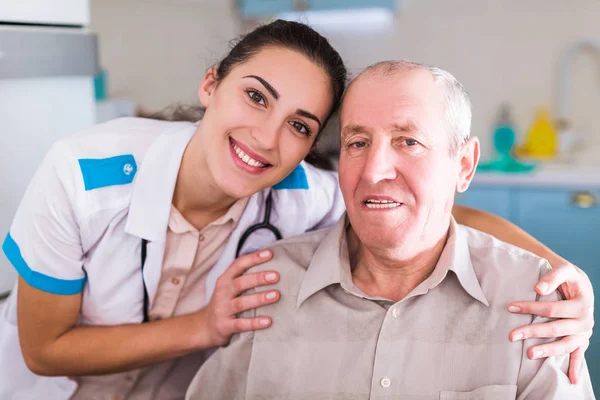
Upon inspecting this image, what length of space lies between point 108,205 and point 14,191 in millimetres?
442

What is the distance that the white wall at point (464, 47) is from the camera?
328 cm

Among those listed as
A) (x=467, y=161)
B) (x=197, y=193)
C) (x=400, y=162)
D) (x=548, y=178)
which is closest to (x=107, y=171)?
(x=197, y=193)

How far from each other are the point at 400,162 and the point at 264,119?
1.03 ft

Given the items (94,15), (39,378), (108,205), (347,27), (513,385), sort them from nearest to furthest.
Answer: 1. (513,385)
2. (108,205)
3. (39,378)
4. (94,15)
5. (347,27)

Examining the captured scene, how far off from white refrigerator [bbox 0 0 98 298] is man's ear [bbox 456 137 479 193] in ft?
3.66

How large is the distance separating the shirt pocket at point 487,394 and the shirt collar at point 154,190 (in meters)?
0.70

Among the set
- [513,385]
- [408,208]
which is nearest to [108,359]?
[408,208]

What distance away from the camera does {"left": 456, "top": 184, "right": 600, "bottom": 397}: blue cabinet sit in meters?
2.95

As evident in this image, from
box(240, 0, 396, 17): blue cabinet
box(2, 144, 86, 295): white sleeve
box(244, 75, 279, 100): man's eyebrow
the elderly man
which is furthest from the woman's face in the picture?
box(240, 0, 396, 17): blue cabinet

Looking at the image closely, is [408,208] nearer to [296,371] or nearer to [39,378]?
[296,371]

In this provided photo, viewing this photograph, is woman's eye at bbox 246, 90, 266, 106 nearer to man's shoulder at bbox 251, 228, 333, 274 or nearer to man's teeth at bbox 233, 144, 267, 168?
man's teeth at bbox 233, 144, 267, 168

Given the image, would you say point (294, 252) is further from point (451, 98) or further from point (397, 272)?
point (451, 98)

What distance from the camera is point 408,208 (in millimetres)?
1215

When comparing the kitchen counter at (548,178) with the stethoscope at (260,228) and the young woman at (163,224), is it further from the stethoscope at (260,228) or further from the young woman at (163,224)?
the stethoscope at (260,228)
